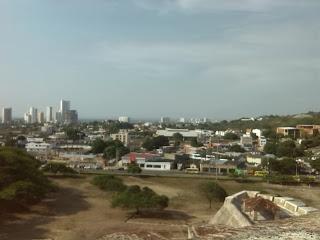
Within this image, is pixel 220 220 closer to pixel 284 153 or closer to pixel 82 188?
pixel 82 188

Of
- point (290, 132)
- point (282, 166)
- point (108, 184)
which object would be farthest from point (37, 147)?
point (290, 132)

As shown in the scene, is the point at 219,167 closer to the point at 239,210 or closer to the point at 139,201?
the point at 139,201

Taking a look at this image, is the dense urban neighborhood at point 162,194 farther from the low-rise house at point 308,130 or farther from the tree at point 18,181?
the low-rise house at point 308,130

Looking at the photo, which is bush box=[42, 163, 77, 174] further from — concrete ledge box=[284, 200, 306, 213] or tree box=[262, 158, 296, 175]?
concrete ledge box=[284, 200, 306, 213]

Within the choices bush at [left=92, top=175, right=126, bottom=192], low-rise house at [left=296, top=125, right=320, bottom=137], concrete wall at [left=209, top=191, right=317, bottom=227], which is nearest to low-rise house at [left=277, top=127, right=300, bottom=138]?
low-rise house at [left=296, top=125, right=320, bottom=137]

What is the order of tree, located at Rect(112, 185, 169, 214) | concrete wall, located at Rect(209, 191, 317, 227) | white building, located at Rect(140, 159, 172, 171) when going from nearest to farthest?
concrete wall, located at Rect(209, 191, 317, 227) < tree, located at Rect(112, 185, 169, 214) < white building, located at Rect(140, 159, 172, 171)

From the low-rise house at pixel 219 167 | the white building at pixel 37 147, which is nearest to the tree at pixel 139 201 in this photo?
the low-rise house at pixel 219 167
